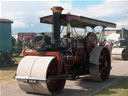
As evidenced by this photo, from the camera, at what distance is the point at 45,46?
19.1 ft

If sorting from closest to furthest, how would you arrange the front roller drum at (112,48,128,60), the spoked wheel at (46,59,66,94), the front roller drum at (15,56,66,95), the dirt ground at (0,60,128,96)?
the front roller drum at (15,56,66,95), the spoked wheel at (46,59,66,94), the dirt ground at (0,60,128,96), the front roller drum at (112,48,128,60)

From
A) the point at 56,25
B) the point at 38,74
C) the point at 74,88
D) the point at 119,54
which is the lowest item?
the point at 74,88

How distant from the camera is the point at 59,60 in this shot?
17.7 feet

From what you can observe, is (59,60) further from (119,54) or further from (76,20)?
(119,54)

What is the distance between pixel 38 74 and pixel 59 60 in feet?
2.09

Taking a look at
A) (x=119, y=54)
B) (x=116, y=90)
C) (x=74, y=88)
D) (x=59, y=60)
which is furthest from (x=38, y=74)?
(x=119, y=54)

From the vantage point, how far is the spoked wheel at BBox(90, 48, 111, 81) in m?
6.84

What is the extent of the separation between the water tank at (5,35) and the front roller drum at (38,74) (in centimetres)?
734

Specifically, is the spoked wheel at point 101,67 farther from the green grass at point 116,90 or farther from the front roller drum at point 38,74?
the front roller drum at point 38,74

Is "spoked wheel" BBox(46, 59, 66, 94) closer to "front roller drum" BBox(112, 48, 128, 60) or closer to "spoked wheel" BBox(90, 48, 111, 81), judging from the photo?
"spoked wheel" BBox(90, 48, 111, 81)

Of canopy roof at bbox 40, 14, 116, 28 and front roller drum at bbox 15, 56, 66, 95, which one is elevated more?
canopy roof at bbox 40, 14, 116, 28

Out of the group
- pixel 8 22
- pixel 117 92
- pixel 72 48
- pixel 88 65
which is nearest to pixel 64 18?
pixel 72 48

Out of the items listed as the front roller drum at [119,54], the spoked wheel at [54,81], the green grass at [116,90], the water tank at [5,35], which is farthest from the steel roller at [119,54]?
the spoked wheel at [54,81]

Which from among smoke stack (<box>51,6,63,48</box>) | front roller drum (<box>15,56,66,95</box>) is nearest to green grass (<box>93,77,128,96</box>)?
front roller drum (<box>15,56,66,95</box>)
